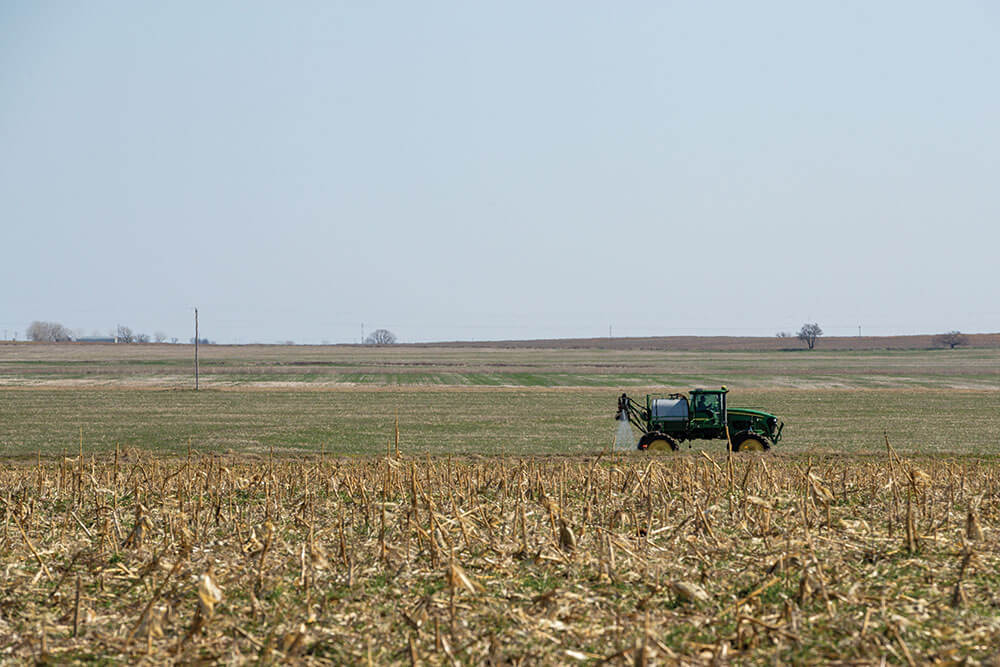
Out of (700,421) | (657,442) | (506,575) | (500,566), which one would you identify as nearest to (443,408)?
(657,442)

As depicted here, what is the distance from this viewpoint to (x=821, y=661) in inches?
260

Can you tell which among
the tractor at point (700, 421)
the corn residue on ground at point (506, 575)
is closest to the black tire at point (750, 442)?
the tractor at point (700, 421)

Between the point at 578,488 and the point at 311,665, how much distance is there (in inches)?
305

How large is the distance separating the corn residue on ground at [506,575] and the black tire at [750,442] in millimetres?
16790

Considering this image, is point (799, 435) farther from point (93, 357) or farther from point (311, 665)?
point (93, 357)

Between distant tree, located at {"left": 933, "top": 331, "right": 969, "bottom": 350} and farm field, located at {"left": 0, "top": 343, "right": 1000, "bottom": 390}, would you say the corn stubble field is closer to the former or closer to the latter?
farm field, located at {"left": 0, "top": 343, "right": 1000, "bottom": 390}

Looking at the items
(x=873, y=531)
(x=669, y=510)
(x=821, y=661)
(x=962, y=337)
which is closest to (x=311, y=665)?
(x=821, y=661)

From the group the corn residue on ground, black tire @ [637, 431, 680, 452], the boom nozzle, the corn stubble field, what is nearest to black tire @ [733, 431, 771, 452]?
black tire @ [637, 431, 680, 452]

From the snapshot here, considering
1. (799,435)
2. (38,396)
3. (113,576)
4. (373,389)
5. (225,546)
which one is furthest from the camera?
(373,389)

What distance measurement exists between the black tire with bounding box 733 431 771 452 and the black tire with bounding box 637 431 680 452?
2.33 metres

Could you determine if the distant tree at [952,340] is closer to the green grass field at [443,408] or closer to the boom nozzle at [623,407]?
the green grass field at [443,408]

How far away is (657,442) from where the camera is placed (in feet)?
98.4

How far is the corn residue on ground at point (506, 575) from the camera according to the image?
7.06 m

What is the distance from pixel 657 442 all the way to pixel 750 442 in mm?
3482
